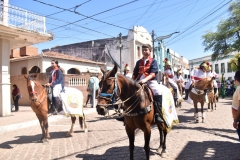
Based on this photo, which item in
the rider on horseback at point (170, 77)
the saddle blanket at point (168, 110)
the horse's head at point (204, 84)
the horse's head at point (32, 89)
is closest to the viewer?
the saddle blanket at point (168, 110)

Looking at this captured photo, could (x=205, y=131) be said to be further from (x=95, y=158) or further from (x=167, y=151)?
(x=95, y=158)

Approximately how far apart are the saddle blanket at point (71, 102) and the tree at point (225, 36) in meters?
18.7

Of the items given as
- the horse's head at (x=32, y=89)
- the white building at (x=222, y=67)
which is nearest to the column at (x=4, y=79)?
the horse's head at (x=32, y=89)

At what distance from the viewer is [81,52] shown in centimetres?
3256

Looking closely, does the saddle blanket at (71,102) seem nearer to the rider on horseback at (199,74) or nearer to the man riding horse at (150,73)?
the man riding horse at (150,73)

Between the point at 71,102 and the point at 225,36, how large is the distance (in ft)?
67.2

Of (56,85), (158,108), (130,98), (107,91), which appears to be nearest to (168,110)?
(158,108)

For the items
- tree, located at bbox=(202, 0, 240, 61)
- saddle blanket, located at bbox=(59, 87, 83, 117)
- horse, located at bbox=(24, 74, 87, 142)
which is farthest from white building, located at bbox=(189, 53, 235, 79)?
horse, located at bbox=(24, 74, 87, 142)

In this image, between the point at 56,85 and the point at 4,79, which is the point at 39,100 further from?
the point at 4,79

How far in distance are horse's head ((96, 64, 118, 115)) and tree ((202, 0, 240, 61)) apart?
2044 cm

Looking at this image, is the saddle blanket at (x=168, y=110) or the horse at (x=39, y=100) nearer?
the saddle blanket at (x=168, y=110)

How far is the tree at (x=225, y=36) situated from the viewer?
20484 millimetres

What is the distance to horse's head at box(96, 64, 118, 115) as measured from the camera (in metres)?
3.39

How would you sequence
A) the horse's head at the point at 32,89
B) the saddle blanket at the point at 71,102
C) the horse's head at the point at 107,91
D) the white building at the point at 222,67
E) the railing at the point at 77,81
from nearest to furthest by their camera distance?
the horse's head at the point at 107,91, the horse's head at the point at 32,89, the saddle blanket at the point at 71,102, the railing at the point at 77,81, the white building at the point at 222,67
